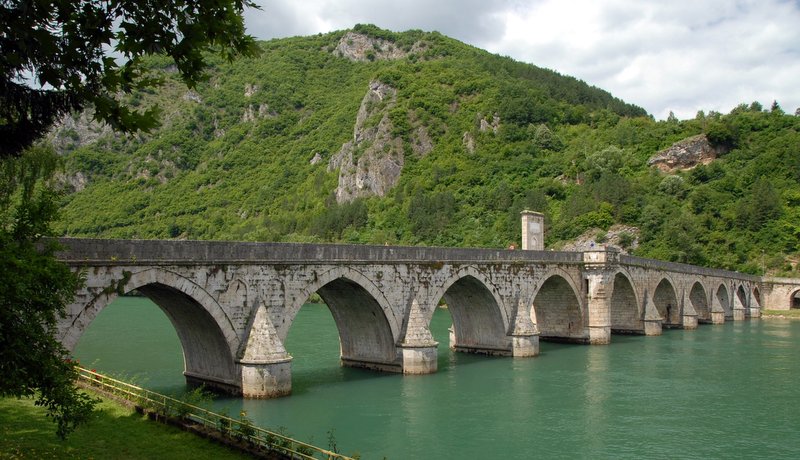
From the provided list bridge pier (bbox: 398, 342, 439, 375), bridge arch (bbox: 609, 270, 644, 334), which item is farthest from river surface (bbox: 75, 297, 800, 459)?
bridge arch (bbox: 609, 270, 644, 334)

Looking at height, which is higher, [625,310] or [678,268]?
[678,268]

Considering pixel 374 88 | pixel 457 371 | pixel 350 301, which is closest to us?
pixel 350 301

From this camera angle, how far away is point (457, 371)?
32.3 meters

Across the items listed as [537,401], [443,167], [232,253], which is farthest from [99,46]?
[443,167]

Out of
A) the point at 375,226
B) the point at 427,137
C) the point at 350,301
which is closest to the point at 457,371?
the point at 350,301

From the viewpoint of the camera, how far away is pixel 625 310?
49125mm

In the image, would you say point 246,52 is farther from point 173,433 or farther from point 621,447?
point 621,447

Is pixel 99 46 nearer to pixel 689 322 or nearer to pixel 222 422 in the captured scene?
pixel 222 422

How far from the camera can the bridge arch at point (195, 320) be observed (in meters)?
20.8

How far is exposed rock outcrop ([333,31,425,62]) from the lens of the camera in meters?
178

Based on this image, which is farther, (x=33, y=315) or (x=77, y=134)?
(x=77, y=134)

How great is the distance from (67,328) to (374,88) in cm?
10799

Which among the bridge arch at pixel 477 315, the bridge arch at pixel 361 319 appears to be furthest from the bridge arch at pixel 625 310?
the bridge arch at pixel 361 319

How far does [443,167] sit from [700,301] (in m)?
50.4
